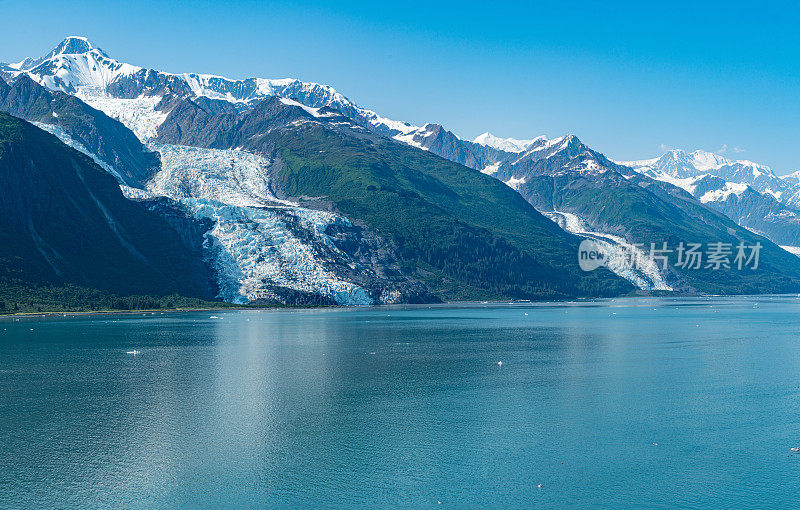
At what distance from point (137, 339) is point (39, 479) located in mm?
121419

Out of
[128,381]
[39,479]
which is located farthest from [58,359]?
[39,479]

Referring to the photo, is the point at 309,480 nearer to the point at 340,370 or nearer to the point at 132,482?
the point at 132,482

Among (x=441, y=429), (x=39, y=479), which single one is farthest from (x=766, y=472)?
(x=39, y=479)

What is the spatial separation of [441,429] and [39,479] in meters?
40.9

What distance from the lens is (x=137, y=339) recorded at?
7032 inches

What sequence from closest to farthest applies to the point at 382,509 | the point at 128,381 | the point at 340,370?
the point at 382,509, the point at 128,381, the point at 340,370

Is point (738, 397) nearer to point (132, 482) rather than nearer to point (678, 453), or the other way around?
point (678, 453)

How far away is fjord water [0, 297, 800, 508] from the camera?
5981 centimetres

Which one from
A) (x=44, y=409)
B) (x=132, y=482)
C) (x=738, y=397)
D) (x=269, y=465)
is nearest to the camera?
(x=132, y=482)

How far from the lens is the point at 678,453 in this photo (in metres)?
70.8

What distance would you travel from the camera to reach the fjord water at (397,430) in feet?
196

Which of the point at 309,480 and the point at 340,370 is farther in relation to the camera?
the point at 340,370

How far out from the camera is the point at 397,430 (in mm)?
A: 79688

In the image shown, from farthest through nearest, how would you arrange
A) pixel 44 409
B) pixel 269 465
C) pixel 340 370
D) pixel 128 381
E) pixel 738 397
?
pixel 340 370
pixel 128 381
pixel 738 397
pixel 44 409
pixel 269 465
